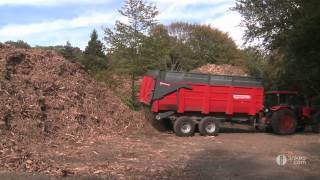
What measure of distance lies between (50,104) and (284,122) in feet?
29.7

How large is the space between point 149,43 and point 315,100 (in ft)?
25.9

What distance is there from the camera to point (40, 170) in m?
11.0

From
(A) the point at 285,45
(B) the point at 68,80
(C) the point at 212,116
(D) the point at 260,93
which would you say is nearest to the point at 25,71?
(B) the point at 68,80

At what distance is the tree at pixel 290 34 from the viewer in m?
21.5

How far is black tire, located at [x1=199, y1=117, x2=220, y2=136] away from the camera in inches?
799

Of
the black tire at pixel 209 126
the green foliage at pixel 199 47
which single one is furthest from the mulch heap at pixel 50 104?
the green foliage at pixel 199 47

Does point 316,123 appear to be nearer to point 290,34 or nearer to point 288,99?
point 288,99

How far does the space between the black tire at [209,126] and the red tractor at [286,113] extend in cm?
220

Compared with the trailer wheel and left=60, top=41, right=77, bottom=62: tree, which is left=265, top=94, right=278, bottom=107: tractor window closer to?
the trailer wheel

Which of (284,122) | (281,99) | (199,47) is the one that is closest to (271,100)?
(281,99)

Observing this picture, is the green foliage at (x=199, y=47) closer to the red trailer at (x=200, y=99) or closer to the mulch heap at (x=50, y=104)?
the red trailer at (x=200, y=99)

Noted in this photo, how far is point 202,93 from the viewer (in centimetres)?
2053

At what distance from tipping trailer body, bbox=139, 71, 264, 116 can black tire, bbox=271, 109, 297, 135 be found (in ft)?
2.45

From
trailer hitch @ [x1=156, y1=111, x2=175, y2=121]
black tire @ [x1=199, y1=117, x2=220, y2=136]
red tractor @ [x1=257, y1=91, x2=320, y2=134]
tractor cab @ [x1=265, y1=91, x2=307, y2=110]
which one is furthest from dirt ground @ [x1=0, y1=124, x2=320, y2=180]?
tractor cab @ [x1=265, y1=91, x2=307, y2=110]
